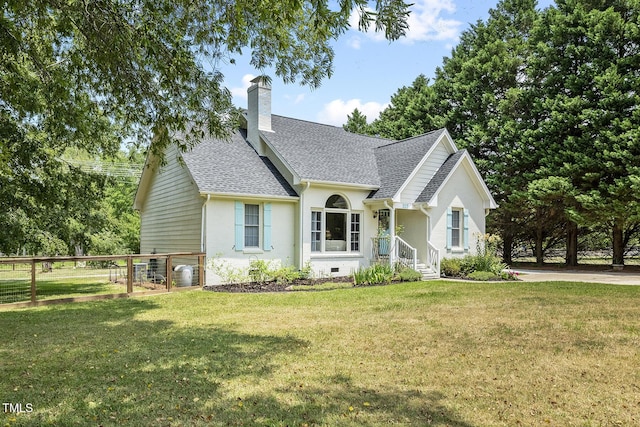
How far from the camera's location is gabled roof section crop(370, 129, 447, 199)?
16.1 metres

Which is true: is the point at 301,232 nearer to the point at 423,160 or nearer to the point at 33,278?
the point at 423,160

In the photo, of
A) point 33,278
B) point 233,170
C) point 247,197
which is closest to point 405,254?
point 247,197

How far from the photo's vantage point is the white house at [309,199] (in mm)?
14195

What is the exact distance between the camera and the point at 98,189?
43.4ft

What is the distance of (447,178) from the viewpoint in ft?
54.0

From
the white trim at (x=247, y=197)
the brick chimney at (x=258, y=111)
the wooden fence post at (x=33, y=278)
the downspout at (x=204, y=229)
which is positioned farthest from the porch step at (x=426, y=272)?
the wooden fence post at (x=33, y=278)

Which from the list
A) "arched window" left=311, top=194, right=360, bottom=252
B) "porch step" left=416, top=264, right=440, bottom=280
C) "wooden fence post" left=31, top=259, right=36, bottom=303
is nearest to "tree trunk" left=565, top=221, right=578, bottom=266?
"porch step" left=416, top=264, right=440, bottom=280

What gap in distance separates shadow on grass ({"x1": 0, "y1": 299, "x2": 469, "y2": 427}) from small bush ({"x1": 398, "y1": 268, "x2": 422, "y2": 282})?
27.7 feet

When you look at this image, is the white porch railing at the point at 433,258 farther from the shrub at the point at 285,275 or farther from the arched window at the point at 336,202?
the shrub at the point at 285,275

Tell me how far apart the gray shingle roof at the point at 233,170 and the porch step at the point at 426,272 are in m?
5.33

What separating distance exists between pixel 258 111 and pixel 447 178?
25.4 feet

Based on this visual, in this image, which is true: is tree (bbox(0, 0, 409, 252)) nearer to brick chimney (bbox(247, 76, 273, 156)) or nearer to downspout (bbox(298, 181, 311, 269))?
→ downspout (bbox(298, 181, 311, 269))

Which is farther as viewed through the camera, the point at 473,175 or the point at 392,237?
the point at 473,175

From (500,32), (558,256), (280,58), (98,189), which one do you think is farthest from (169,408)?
(558,256)
